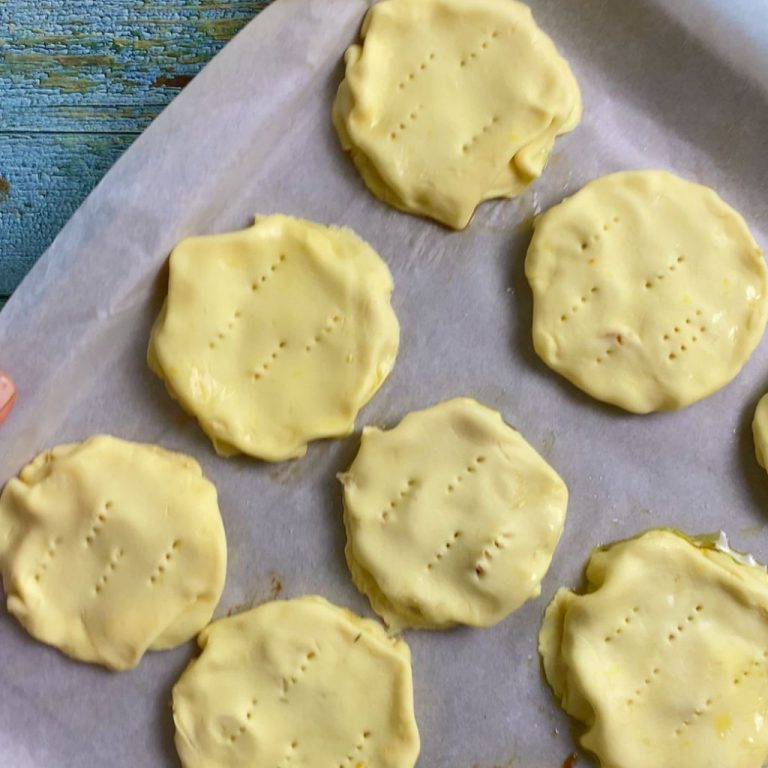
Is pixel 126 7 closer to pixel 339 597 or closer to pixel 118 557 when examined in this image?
pixel 118 557

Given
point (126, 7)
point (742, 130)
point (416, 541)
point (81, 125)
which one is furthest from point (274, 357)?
point (742, 130)

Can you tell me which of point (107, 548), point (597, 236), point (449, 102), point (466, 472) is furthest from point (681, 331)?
point (107, 548)

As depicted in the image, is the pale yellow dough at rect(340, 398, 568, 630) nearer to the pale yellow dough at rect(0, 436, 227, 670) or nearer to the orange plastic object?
the pale yellow dough at rect(0, 436, 227, 670)

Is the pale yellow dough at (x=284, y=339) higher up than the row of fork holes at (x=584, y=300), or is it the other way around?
the row of fork holes at (x=584, y=300)

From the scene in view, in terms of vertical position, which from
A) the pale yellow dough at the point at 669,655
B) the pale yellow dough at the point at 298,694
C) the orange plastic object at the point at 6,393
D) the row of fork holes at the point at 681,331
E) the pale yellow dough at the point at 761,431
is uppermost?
the row of fork holes at the point at 681,331

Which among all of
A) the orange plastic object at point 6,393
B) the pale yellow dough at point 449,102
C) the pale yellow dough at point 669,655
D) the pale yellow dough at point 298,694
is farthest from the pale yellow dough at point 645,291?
the orange plastic object at point 6,393

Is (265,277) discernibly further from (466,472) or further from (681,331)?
(681,331)

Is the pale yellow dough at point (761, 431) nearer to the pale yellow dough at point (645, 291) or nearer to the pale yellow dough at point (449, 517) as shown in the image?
the pale yellow dough at point (645, 291)
